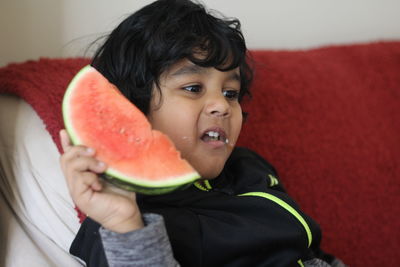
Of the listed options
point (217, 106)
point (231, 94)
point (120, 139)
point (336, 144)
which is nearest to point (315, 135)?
point (336, 144)

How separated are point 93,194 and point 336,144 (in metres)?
0.86

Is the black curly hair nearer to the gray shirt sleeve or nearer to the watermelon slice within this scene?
the watermelon slice

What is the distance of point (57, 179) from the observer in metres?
1.01

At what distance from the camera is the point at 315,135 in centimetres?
131

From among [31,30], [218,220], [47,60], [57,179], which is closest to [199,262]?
[218,220]

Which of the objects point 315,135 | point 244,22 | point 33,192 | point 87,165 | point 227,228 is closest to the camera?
point 87,165

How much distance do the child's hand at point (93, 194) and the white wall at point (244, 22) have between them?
0.74 metres

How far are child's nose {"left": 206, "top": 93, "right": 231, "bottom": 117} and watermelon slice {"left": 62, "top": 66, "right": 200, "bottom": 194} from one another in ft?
0.66

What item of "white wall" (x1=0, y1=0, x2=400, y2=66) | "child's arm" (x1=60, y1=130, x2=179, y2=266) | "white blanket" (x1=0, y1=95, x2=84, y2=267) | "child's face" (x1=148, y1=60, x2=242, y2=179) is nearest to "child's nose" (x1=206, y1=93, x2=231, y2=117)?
"child's face" (x1=148, y1=60, x2=242, y2=179)

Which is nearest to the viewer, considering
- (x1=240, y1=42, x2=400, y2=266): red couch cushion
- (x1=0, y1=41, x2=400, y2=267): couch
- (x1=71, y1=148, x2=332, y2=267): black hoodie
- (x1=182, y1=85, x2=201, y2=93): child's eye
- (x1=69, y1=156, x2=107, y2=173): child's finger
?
(x1=69, y1=156, x2=107, y2=173): child's finger

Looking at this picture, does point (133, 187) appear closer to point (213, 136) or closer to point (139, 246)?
point (139, 246)

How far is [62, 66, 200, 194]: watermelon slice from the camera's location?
0.67 metres

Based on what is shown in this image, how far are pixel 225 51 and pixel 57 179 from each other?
1.51ft

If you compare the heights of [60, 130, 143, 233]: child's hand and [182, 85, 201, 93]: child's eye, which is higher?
[182, 85, 201, 93]: child's eye
